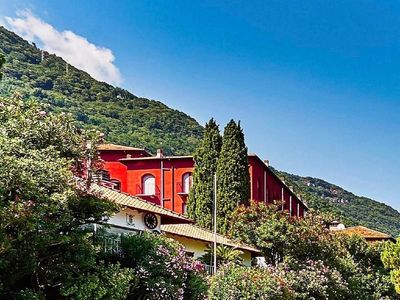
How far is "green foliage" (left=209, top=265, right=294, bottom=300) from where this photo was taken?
24.6 m

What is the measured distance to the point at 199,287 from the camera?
20359mm

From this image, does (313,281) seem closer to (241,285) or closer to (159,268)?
(241,285)

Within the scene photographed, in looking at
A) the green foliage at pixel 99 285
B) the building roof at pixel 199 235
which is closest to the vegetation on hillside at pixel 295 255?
the building roof at pixel 199 235

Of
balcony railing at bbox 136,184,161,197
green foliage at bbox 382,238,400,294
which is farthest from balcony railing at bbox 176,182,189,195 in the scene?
green foliage at bbox 382,238,400,294

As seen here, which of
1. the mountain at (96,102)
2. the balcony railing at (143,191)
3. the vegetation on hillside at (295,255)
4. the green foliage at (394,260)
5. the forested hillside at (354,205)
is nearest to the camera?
the vegetation on hillside at (295,255)

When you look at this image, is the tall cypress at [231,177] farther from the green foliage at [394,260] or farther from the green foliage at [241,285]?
the green foliage at [241,285]

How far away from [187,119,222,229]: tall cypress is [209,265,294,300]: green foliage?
16.9m

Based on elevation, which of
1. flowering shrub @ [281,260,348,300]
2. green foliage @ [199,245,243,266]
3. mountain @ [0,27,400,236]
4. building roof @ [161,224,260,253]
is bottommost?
flowering shrub @ [281,260,348,300]

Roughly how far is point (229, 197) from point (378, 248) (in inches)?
388

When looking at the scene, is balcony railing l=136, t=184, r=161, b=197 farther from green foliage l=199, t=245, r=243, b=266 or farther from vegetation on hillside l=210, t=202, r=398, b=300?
green foliage l=199, t=245, r=243, b=266

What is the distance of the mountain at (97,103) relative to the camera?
6594 centimetres

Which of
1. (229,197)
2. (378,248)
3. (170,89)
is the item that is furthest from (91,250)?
(378,248)

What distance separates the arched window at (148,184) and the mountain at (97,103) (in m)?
13.6

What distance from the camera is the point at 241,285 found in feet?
81.4
